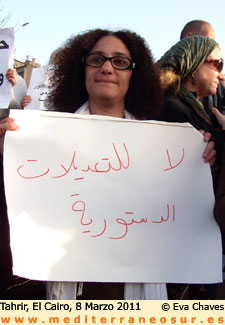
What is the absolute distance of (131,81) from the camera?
4.81 feet

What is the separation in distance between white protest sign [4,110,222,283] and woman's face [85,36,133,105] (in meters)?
0.14

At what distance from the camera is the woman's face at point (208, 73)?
1563mm

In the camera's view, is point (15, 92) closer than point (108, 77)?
No

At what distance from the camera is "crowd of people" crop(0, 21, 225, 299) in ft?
3.86

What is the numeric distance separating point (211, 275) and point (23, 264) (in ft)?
2.05

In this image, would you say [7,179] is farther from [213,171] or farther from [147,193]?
[213,171]

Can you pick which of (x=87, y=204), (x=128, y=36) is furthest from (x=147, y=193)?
(x=128, y=36)

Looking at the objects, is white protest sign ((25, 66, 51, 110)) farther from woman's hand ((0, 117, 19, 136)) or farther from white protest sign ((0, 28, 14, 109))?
woman's hand ((0, 117, 19, 136))

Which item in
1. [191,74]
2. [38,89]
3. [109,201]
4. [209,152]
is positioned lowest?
[109,201]

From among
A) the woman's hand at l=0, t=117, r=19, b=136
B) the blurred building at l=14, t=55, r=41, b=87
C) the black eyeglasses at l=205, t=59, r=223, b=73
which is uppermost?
the blurred building at l=14, t=55, r=41, b=87

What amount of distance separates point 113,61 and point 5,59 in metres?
0.65

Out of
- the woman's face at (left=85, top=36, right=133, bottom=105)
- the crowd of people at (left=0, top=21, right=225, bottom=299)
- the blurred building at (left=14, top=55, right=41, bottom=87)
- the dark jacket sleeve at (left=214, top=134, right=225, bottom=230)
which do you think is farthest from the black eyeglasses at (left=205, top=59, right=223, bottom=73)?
the blurred building at (left=14, top=55, right=41, bottom=87)

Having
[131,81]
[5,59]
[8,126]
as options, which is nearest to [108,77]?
[131,81]

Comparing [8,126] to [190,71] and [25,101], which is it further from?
[25,101]
